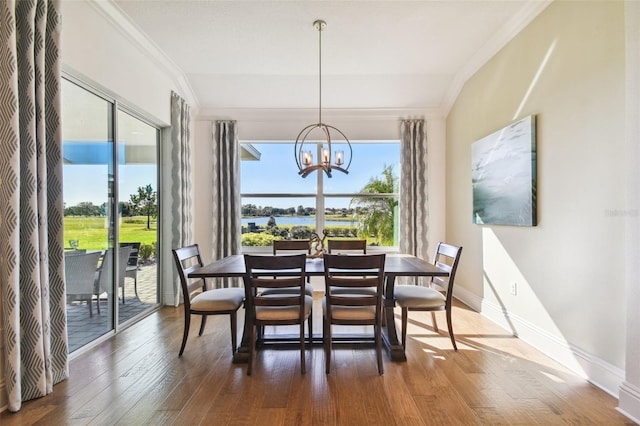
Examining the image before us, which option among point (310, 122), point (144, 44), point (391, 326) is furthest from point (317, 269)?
point (144, 44)

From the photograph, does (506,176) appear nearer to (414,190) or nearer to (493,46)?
(493,46)

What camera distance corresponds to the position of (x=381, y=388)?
217 cm

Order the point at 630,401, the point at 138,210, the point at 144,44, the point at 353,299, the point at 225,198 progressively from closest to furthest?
the point at 630,401 → the point at 353,299 → the point at 144,44 → the point at 138,210 → the point at 225,198

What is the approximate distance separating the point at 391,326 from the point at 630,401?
1.49m

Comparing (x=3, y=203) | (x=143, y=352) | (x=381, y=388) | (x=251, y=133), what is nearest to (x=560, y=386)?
(x=381, y=388)

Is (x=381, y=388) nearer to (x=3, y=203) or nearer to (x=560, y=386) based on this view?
(x=560, y=386)

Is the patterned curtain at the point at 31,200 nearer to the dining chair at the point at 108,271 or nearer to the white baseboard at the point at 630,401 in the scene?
the dining chair at the point at 108,271

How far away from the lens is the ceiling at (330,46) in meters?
2.87

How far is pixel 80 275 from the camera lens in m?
2.71

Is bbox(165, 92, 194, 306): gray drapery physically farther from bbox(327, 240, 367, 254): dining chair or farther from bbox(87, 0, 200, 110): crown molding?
bbox(327, 240, 367, 254): dining chair

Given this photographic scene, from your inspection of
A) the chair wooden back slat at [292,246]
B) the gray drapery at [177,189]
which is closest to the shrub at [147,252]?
the gray drapery at [177,189]

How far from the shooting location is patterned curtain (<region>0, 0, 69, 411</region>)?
1.87 m

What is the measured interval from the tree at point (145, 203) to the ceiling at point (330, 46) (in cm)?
155

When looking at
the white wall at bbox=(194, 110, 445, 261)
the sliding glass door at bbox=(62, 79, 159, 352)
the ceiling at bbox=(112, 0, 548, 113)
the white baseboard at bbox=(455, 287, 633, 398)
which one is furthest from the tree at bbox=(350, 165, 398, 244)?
the sliding glass door at bbox=(62, 79, 159, 352)
